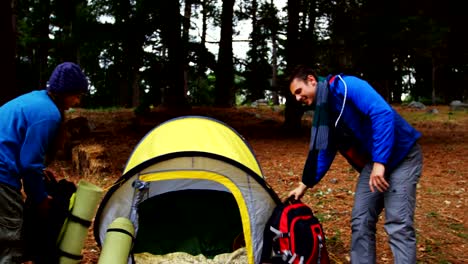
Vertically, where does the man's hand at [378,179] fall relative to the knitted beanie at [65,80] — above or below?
below

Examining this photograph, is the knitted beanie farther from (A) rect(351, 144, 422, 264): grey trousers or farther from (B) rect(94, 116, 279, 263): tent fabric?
(A) rect(351, 144, 422, 264): grey trousers

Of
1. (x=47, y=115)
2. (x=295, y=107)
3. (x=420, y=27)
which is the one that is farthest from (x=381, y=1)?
(x=47, y=115)

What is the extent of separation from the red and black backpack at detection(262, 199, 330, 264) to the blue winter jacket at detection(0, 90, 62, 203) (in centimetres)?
191

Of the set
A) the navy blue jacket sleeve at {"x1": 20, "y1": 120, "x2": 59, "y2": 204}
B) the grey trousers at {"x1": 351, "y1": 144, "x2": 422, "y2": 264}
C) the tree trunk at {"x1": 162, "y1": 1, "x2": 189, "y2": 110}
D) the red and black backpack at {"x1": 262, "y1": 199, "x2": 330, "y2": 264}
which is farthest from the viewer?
the tree trunk at {"x1": 162, "y1": 1, "x2": 189, "y2": 110}

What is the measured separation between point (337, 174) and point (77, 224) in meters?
5.28

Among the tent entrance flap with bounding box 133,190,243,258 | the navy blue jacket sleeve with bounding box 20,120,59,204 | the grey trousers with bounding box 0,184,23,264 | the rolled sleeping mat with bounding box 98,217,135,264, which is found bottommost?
the tent entrance flap with bounding box 133,190,243,258

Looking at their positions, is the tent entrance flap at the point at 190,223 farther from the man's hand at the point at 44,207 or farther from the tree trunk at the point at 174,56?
the tree trunk at the point at 174,56

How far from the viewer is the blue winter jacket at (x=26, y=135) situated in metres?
2.98

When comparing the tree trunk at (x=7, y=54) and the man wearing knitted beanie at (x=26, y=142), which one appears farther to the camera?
the tree trunk at (x=7, y=54)

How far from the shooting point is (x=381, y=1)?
9.87 meters

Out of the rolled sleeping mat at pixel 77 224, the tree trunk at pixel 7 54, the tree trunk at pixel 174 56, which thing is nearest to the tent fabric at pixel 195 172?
the rolled sleeping mat at pixel 77 224

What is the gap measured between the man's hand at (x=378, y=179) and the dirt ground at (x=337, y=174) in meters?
1.53

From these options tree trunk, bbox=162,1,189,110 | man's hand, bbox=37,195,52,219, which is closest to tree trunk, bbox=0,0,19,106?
tree trunk, bbox=162,1,189,110

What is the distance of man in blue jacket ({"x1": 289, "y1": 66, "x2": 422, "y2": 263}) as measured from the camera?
3199mm
